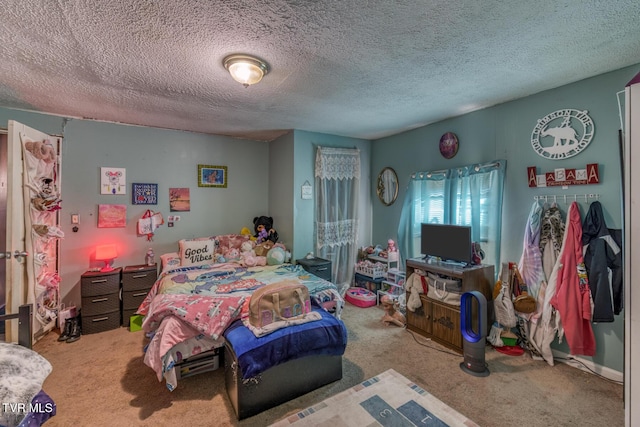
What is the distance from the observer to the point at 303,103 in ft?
9.41

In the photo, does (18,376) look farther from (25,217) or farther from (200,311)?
(25,217)

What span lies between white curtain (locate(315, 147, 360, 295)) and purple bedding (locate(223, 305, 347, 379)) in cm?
196

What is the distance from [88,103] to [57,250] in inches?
70.2

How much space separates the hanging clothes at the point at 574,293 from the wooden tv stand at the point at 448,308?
22.0 inches

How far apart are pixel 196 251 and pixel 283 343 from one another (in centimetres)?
228

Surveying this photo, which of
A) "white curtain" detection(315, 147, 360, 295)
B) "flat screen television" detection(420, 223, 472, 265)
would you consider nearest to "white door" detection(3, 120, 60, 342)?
"white curtain" detection(315, 147, 360, 295)

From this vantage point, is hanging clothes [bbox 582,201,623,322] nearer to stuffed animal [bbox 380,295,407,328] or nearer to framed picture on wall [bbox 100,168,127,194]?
stuffed animal [bbox 380,295,407,328]

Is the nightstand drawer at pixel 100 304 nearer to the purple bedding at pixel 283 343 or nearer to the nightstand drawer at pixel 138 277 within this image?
the nightstand drawer at pixel 138 277

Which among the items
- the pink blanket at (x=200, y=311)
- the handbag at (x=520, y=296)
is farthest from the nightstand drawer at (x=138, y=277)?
the handbag at (x=520, y=296)

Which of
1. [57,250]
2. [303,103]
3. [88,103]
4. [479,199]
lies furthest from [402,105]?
[57,250]

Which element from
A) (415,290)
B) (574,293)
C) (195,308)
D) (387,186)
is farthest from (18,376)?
(387,186)

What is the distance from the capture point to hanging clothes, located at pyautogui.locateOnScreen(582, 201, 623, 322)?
2.11 meters

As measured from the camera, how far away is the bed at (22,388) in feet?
3.67

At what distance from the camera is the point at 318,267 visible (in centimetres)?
361
